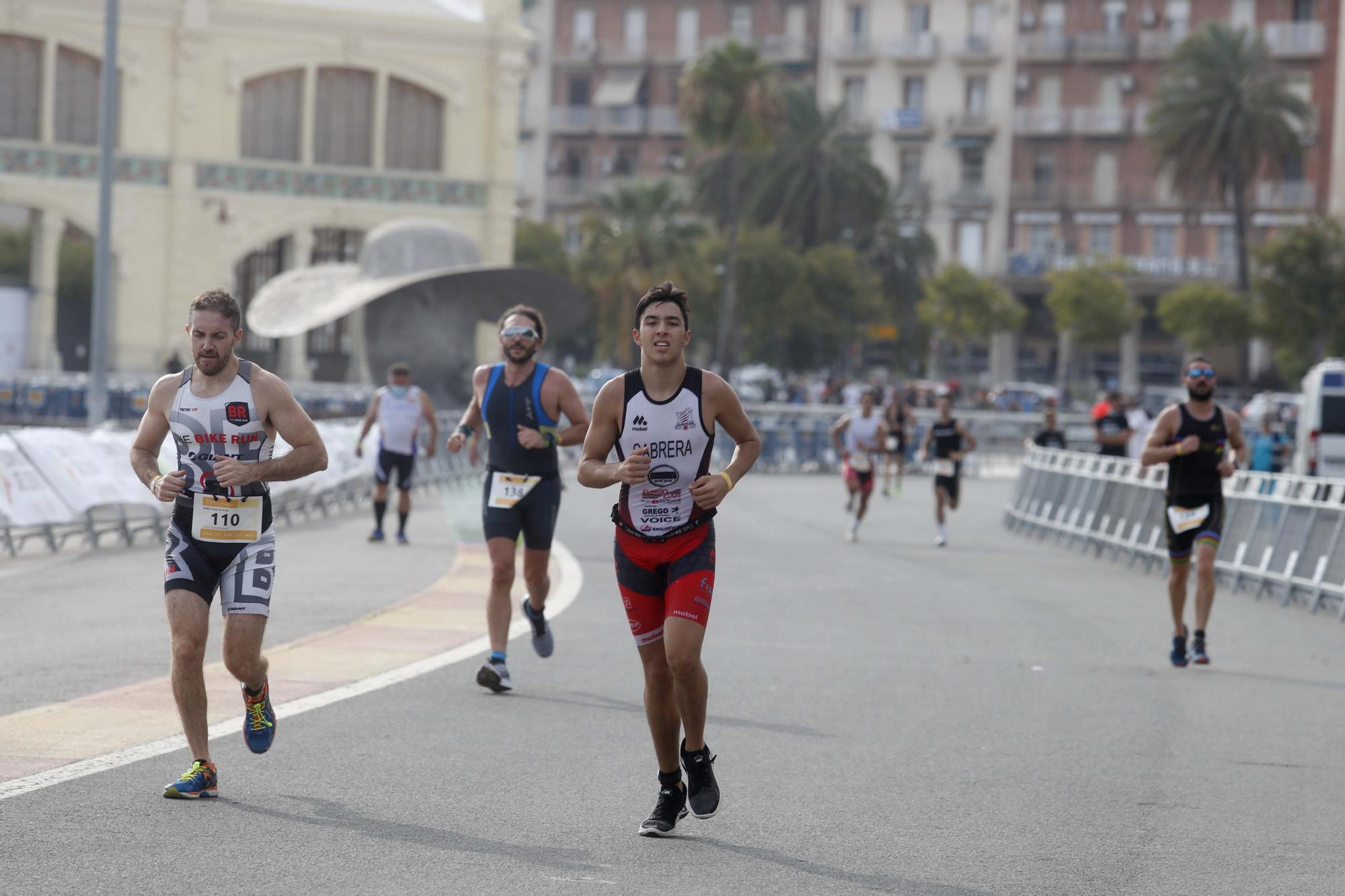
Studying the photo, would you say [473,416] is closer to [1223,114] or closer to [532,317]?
[532,317]

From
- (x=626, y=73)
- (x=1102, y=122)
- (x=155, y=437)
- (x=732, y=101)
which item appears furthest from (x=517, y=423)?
A: (x=626, y=73)

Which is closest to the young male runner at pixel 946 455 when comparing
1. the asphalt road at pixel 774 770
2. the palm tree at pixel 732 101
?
the asphalt road at pixel 774 770

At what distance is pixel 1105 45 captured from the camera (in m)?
74.7

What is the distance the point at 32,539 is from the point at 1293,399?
1549 inches

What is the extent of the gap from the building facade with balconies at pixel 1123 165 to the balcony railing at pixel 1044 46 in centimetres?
5

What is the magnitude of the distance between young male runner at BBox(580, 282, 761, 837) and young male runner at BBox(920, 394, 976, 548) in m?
15.0

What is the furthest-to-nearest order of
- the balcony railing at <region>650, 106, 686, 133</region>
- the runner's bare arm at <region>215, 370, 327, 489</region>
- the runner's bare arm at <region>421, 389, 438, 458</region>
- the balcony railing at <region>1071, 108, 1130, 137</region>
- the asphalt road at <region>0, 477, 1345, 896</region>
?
the balcony railing at <region>650, 106, 686, 133</region>, the balcony railing at <region>1071, 108, 1130, 137</region>, the runner's bare arm at <region>421, 389, 438, 458</region>, the runner's bare arm at <region>215, 370, 327, 489</region>, the asphalt road at <region>0, 477, 1345, 896</region>

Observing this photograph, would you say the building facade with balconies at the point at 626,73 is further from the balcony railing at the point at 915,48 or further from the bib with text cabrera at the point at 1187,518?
the bib with text cabrera at the point at 1187,518

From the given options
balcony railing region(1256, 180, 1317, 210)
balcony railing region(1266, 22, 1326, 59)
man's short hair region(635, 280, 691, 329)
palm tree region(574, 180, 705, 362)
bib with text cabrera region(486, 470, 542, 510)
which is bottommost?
bib with text cabrera region(486, 470, 542, 510)

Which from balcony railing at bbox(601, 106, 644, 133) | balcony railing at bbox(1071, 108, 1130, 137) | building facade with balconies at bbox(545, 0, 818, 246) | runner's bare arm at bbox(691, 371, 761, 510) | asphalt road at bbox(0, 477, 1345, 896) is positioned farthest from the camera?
balcony railing at bbox(601, 106, 644, 133)

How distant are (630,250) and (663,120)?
25467 millimetres

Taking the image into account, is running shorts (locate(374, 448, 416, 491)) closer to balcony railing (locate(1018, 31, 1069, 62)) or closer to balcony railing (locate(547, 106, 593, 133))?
balcony railing (locate(1018, 31, 1069, 62))

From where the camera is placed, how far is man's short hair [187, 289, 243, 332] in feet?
21.9

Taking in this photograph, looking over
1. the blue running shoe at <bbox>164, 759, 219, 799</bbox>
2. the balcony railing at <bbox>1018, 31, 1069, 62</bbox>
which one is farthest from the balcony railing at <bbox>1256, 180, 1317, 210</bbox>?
the blue running shoe at <bbox>164, 759, 219, 799</bbox>
